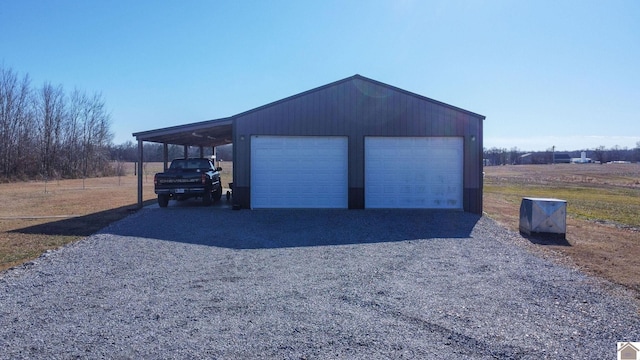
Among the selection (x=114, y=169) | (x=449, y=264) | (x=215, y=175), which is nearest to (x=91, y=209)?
(x=215, y=175)

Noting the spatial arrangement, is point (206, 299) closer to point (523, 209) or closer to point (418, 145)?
point (523, 209)

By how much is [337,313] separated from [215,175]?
12.4 meters

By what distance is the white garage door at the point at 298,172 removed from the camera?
13.6 meters

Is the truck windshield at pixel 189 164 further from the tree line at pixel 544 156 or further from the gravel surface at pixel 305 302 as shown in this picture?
the tree line at pixel 544 156

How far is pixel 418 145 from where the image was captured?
13.6 m

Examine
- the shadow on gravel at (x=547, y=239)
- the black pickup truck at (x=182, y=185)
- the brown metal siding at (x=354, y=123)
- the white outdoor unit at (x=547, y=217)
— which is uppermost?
the brown metal siding at (x=354, y=123)

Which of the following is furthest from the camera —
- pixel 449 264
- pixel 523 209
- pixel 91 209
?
pixel 91 209

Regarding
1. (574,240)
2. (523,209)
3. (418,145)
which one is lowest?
(574,240)

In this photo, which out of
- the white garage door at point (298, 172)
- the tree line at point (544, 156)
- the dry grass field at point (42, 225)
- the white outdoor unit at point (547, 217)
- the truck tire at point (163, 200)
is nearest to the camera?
the dry grass field at point (42, 225)

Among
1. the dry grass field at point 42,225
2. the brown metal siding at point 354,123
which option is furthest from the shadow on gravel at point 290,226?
the brown metal siding at point 354,123

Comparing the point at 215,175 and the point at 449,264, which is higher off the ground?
the point at 215,175

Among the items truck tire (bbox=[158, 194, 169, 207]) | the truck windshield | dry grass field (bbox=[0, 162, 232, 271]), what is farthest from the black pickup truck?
dry grass field (bbox=[0, 162, 232, 271])

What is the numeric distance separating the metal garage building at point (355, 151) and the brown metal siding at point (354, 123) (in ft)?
0.11

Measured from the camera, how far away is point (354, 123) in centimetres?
1355
